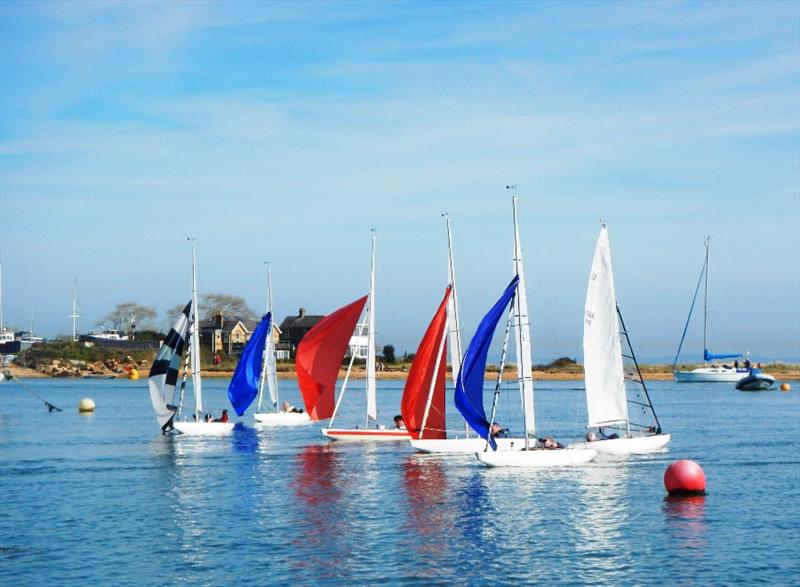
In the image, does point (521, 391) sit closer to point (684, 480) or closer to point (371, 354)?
point (684, 480)

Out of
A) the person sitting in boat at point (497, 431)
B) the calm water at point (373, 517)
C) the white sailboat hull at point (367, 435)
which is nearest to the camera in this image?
the calm water at point (373, 517)

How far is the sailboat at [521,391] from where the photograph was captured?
158 ft

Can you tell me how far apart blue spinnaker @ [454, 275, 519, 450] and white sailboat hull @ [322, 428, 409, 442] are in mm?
14522

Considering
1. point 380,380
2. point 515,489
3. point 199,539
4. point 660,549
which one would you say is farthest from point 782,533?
point 380,380

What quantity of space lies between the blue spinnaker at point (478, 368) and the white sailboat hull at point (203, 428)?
24628 millimetres

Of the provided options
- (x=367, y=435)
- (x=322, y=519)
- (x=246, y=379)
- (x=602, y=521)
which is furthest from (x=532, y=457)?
(x=246, y=379)

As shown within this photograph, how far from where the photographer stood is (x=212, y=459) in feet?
188

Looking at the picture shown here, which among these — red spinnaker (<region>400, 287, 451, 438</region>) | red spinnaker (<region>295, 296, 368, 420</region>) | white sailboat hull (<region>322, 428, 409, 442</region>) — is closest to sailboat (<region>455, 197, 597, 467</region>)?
red spinnaker (<region>400, 287, 451, 438</region>)

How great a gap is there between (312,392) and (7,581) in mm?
40242

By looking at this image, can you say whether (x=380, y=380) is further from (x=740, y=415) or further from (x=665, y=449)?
(x=665, y=449)

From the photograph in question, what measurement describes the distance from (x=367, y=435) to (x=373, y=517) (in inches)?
1042

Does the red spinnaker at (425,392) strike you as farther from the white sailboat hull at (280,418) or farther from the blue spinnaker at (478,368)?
the white sailboat hull at (280,418)

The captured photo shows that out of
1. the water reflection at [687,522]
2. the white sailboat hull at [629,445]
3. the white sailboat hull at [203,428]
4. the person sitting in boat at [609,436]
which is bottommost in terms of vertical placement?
the water reflection at [687,522]

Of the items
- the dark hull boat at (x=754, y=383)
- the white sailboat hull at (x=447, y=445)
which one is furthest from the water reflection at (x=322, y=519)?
the dark hull boat at (x=754, y=383)
